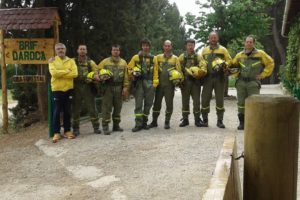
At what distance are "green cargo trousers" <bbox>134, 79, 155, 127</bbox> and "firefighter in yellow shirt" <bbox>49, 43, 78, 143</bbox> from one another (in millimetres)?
1499

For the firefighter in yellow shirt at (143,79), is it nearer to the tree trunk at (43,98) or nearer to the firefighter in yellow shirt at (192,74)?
the firefighter in yellow shirt at (192,74)

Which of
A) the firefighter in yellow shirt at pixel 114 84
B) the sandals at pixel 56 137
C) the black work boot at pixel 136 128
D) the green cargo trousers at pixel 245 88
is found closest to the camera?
the sandals at pixel 56 137

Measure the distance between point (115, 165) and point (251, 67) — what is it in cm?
382

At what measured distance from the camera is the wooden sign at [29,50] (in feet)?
32.9

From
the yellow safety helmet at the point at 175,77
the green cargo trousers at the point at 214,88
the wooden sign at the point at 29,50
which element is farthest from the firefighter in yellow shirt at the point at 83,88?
the green cargo trousers at the point at 214,88

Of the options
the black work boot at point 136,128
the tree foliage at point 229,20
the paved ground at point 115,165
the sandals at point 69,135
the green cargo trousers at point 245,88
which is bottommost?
the paved ground at point 115,165

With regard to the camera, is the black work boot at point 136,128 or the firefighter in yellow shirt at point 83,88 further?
the black work boot at point 136,128

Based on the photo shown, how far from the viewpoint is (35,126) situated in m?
12.2

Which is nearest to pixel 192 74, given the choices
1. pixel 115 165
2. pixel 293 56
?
pixel 115 165

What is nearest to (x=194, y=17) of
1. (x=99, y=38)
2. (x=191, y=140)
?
(x=99, y=38)

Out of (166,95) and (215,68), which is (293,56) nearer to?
(215,68)

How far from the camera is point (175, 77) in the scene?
912 cm

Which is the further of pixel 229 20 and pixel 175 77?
pixel 229 20

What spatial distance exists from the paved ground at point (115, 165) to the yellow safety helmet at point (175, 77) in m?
1.10
